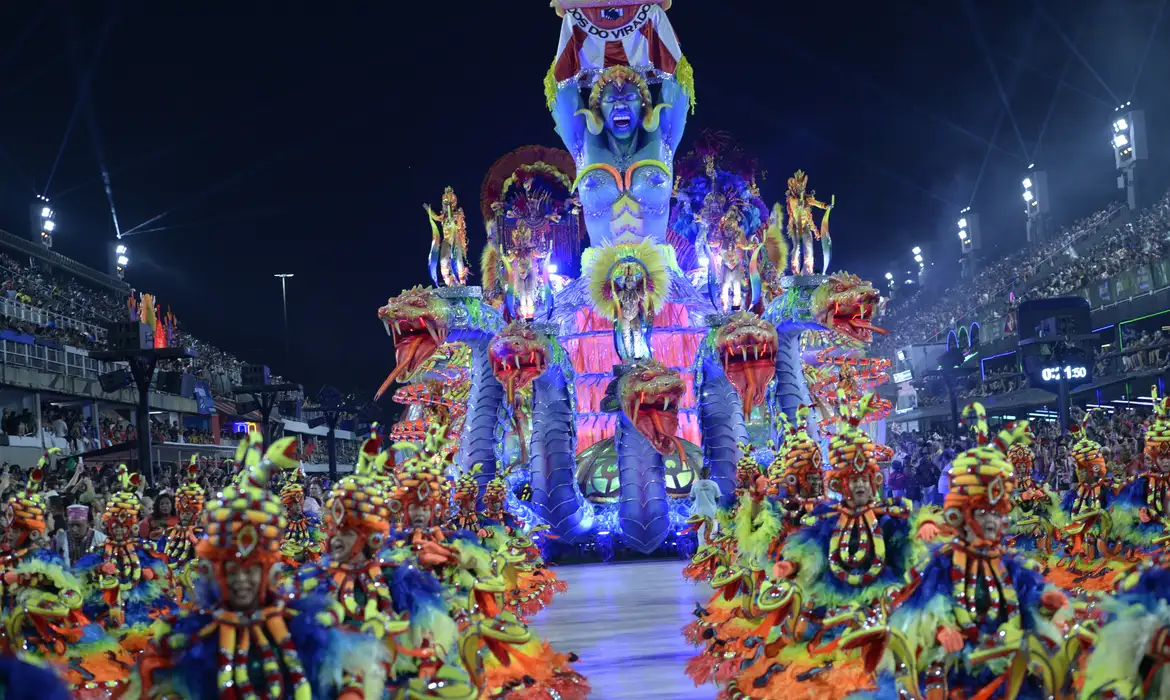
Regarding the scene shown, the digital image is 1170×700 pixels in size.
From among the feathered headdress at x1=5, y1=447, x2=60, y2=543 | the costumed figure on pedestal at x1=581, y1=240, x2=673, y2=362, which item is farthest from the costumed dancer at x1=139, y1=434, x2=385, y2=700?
the costumed figure on pedestal at x1=581, y1=240, x2=673, y2=362

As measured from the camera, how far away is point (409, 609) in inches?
210

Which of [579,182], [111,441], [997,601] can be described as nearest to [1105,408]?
[579,182]

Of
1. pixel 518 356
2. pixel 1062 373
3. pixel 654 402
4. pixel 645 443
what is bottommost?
pixel 645 443

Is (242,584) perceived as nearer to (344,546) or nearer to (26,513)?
(344,546)

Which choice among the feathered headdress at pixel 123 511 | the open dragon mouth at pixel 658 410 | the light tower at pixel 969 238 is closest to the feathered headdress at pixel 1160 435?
the feathered headdress at pixel 123 511

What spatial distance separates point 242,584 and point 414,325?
12.3 meters

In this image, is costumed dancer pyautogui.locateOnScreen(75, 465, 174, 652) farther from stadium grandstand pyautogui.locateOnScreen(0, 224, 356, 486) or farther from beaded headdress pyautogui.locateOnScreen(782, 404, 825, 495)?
stadium grandstand pyautogui.locateOnScreen(0, 224, 356, 486)

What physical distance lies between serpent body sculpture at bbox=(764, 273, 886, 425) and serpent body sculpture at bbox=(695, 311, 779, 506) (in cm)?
71

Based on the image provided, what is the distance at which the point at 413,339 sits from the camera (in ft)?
53.1

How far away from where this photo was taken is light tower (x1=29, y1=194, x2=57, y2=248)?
108ft

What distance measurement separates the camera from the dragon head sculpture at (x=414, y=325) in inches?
632

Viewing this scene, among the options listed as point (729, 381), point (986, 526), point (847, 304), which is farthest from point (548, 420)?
point (986, 526)

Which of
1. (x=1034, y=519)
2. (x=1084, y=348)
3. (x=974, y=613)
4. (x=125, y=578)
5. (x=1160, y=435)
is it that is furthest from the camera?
(x=1084, y=348)

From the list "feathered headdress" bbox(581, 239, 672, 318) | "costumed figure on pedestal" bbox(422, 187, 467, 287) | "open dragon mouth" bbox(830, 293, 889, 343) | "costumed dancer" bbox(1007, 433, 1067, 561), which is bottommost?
"costumed dancer" bbox(1007, 433, 1067, 561)
